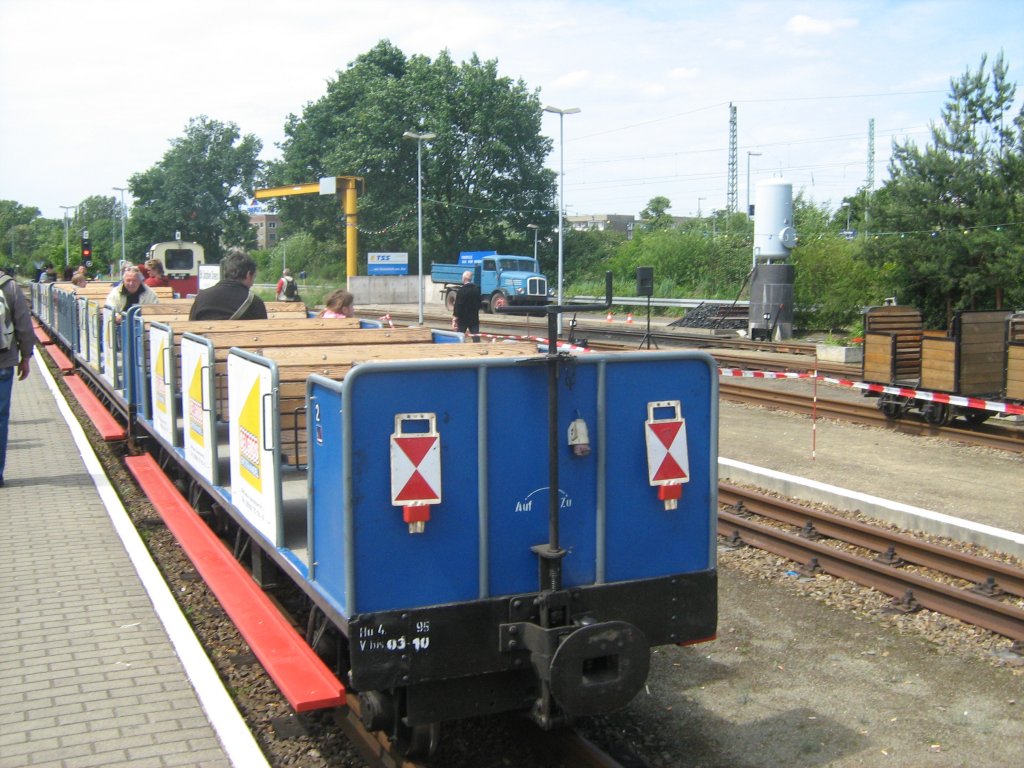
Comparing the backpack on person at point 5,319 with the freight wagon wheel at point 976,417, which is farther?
the freight wagon wheel at point 976,417

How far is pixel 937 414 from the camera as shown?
13.7 meters

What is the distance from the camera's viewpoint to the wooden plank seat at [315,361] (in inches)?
200

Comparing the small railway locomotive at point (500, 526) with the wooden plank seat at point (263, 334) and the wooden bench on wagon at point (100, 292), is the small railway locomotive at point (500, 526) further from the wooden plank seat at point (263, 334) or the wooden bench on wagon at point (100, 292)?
the wooden bench on wagon at point (100, 292)

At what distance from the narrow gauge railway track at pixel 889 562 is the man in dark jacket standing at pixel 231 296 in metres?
4.21

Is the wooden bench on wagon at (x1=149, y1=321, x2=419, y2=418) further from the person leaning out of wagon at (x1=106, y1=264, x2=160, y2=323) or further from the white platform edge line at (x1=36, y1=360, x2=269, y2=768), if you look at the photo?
the person leaning out of wagon at (x1=106, y1=264, x2=160, y2=323)

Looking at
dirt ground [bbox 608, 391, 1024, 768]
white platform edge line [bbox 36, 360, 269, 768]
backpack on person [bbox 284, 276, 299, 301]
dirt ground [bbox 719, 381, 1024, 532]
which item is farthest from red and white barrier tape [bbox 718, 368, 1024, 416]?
backpack on person [bbox 284, 276, 299, 301]

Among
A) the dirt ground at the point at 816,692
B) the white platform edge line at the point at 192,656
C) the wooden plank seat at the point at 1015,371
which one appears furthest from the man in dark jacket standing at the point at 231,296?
the wooden plank seat at the point at 1015,371

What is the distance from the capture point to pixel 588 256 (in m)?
62.8

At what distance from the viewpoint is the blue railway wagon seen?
3785mm

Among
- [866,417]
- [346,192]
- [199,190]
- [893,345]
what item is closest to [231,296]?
[866,417]

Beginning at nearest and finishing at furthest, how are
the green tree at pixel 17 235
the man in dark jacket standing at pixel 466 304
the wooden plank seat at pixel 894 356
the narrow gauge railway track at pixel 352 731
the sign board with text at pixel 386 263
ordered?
1. the narrow gauge railway track at pixel 352 731
2. the wooden plank seat at pixel 894 356
3. the man in dark jacket standing at pixel 466 304
4. the sign board with text at pixel 386 263
5. the green tree at pixel 17 235

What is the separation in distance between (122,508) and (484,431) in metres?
5.63

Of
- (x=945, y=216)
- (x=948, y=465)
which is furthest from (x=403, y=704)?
(x=945, y=216)

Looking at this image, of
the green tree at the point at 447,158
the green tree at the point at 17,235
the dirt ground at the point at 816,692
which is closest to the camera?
the dirt ground at the point at 816,692
